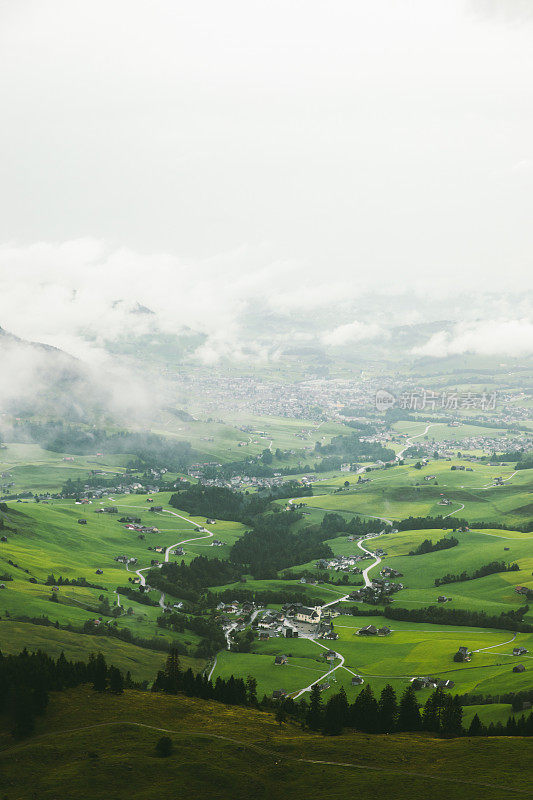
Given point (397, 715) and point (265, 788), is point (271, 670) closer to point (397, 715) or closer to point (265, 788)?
point (397, 715)

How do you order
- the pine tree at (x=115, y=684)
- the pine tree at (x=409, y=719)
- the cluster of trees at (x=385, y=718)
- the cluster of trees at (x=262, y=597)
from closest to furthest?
the cluster of trees at (x=385, y=718) → the pine tree at (x=409, y=719) → the pine tree at (x=115, y=684) → the cluster of trees at (x=262, y=597)

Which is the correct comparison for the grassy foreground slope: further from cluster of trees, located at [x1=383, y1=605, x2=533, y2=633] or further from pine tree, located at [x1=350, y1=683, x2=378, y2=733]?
cluster of trees, located at [x1=383, y1=605, x2=533, y2=633]

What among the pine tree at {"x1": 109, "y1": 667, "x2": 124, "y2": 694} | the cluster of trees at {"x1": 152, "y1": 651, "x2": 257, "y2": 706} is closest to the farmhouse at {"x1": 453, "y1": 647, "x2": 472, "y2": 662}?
the cluster of trees at {"x1": 152, "y1": 651, "x2": 257, "y2": 706}

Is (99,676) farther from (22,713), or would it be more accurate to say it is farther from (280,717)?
(280,717)

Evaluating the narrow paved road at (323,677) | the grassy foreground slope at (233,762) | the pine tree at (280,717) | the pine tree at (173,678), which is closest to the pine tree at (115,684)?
the grassy foreground slope at (233,762)

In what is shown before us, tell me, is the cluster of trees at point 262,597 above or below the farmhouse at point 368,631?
above

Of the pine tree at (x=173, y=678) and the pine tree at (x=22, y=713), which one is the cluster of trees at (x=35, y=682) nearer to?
the pine tree at (x=22, y=713)

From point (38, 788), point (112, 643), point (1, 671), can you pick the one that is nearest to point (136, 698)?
point (1, 671)
